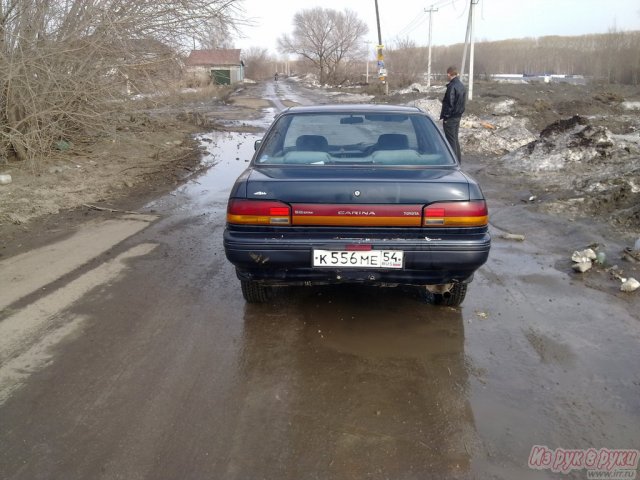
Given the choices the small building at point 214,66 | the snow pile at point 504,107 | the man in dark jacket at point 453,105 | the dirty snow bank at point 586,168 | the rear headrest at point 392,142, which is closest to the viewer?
the rear headrest at point 392,142

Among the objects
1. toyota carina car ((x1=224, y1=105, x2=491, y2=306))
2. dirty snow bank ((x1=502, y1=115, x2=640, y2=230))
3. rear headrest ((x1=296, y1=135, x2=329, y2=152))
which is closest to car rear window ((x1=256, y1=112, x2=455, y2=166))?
rear headrest ((x1=296, y1=135, x2=329, y2=152))

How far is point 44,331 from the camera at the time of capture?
3.73 metres

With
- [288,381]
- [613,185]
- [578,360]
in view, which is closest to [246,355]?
[288,381]

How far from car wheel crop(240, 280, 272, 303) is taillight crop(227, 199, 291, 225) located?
0.69 meters

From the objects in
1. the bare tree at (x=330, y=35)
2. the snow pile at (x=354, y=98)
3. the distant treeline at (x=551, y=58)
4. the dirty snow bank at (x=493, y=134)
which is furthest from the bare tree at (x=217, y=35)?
the bare tree at (x=330, y=35)

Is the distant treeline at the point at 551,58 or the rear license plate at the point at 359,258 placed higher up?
the distant treeline at the point at 551,58

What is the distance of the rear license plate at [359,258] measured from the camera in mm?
3391

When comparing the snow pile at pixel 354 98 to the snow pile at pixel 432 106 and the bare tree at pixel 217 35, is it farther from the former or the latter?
the bare tree at pixel 217 35

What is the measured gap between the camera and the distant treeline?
122 feet

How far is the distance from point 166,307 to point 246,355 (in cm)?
105

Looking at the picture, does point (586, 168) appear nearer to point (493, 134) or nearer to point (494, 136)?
point (494, 136)

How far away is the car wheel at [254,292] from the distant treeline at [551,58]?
124 ft

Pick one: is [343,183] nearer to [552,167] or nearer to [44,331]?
[44,331]

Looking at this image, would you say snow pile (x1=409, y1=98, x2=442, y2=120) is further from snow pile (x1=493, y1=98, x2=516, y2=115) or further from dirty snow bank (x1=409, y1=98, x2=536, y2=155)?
dirty snow bank (x1=409, y1=98, x2=536, y2=155)
